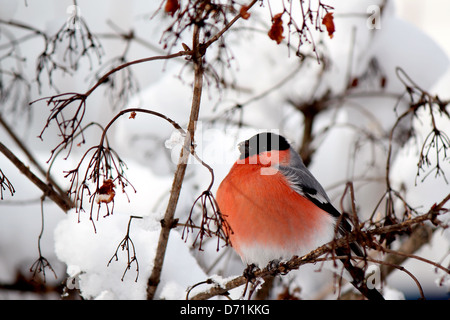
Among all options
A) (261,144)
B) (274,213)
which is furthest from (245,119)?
(274,213)

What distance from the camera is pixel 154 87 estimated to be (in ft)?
9.38

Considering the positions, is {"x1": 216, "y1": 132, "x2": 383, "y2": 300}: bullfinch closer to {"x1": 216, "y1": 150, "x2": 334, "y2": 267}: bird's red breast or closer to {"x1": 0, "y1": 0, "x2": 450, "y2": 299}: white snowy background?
{"x1": 216, "y1": 150, "x2": 334, "y2": 267}: bird's red breast

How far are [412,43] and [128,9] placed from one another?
1.56m

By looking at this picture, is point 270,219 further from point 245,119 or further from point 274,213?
point 245,119

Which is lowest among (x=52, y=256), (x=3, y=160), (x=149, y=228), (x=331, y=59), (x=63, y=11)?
(x=149, y=228)

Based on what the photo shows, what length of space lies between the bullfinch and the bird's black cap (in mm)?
38

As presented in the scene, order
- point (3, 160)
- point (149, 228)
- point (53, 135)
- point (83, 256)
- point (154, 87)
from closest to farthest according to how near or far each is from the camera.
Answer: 1. point (149, 228)
2. point (83, 256)
3. point (3, 160)
4. point (154, 87)
5. point (53, 135)

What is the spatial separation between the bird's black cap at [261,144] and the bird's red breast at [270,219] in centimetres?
14

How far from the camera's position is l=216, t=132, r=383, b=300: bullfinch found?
1.71 meters

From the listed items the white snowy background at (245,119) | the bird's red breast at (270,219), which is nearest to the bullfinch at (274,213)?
the bird's red breast at (270,219)

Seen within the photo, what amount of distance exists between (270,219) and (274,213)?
0.03 m

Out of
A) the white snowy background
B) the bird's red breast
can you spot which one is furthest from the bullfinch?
the white snowy background
